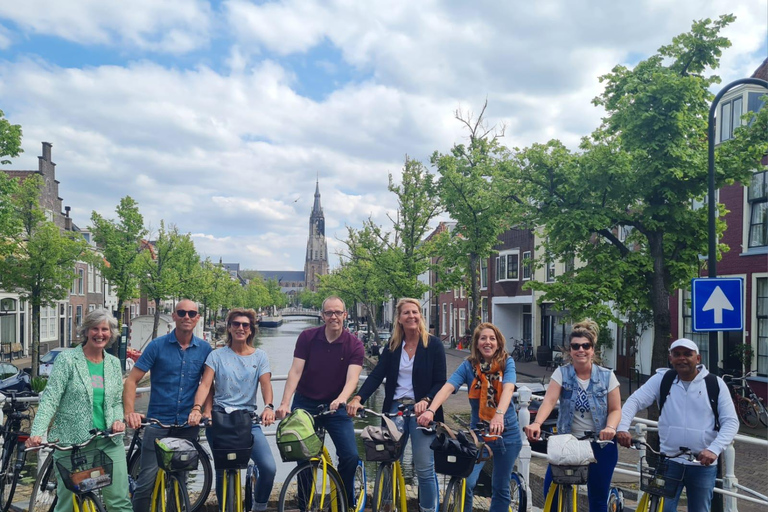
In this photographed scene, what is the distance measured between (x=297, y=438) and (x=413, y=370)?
3.49 feet

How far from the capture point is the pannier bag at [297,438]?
4332 mm

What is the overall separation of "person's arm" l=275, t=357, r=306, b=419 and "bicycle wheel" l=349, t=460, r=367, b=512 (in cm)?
70

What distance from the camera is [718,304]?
301 inches

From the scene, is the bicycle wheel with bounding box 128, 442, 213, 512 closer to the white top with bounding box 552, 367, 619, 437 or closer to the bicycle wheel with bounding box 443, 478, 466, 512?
the bicycle wheel with bounding box 443, 478, 466, 512

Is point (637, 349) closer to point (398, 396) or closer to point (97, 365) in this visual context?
point (398, 396)

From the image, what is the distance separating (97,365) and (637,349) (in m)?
21.4

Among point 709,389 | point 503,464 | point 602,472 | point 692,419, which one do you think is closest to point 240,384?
point 503,464

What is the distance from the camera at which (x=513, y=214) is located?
13.3m

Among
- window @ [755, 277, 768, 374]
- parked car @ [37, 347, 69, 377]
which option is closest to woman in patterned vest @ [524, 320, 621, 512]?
window @ [755, 277, 768, 374]

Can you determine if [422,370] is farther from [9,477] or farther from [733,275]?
[733,275]

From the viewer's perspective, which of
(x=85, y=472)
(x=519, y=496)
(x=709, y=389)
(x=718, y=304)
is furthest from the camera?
(x=718, y=304)

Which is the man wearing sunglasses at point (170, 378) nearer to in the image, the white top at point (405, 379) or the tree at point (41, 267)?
the white top at point (405, 379)

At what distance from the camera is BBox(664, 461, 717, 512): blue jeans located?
4324 mm

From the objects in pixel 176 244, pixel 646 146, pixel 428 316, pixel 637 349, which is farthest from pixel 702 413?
pixel 428 316
